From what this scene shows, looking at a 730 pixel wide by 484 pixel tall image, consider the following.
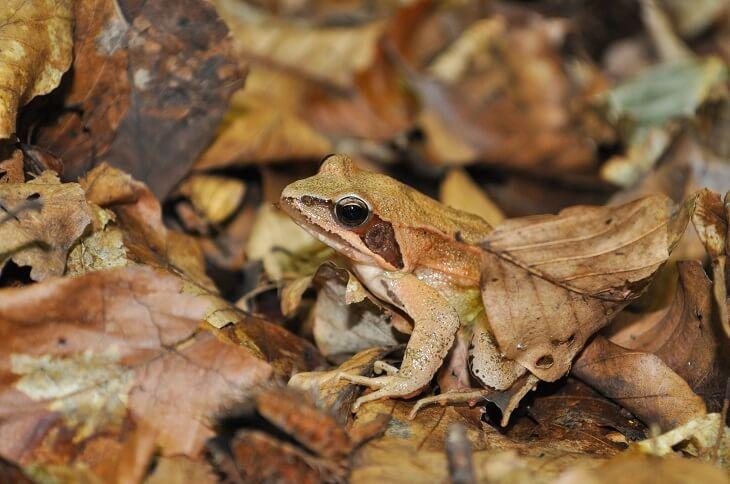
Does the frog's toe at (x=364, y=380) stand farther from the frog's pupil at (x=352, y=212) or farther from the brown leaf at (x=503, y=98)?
the brown leaf at (x=503, y=98)

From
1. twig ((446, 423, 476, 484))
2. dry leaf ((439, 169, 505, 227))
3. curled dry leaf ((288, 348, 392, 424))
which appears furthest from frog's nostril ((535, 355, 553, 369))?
dry leaf ((439, 169, 505, 227))

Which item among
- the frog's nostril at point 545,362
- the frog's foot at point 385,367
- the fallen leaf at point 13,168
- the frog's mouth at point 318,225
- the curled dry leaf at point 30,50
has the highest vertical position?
the curled dry leaf at point 30,50

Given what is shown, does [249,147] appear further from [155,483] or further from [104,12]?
[155,483]

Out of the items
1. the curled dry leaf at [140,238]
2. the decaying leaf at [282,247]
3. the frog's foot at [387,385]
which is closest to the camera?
the frog's foot at [387,385]

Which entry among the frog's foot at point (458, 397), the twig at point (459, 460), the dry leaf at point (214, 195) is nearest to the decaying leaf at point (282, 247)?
the dry leaf at point (214, 195)

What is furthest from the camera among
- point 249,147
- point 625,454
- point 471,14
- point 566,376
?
point 471,14

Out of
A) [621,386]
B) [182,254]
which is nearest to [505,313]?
[621,386]

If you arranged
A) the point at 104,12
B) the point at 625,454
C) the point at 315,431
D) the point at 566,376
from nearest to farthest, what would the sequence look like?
1. the point at 315,431
2. the point at 625,454
3. the point at 566,376
4. the point at 104,12

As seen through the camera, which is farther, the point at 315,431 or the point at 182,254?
the point at 182,254
